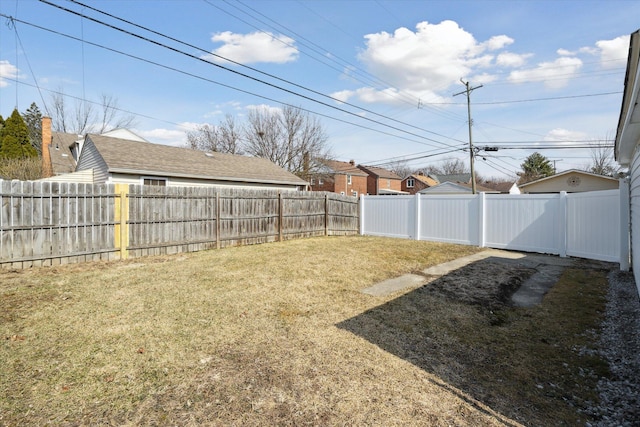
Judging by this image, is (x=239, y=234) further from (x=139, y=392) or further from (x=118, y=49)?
(x=139, y=392)

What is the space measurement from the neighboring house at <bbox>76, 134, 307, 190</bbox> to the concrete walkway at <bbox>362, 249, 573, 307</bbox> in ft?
34.6

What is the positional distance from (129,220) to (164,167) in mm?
5683

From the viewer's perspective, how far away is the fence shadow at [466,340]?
251 cm

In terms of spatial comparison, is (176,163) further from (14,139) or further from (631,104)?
(14,139)

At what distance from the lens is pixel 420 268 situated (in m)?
7.14

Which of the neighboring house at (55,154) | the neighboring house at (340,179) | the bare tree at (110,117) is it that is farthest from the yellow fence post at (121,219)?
the neighboring house at (340,179)

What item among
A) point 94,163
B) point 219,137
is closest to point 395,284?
point 94,163

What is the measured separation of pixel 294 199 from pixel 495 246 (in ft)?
22.5

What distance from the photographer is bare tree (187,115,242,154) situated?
33031 mm

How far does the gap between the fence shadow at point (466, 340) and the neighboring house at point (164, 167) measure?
11194mm

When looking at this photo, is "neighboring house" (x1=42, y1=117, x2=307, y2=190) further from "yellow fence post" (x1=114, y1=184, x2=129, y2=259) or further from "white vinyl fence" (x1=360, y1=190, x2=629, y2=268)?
"white vinyl fence" (x1=360, y1=190, x2=629, y2=268)

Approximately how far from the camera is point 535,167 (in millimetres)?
48031

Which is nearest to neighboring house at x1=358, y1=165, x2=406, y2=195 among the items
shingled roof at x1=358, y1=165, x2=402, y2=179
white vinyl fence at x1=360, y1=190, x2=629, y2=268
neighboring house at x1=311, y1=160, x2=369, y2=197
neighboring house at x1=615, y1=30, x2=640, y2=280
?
shingled roof at x1=358, y1=165, x2=402, y2=179

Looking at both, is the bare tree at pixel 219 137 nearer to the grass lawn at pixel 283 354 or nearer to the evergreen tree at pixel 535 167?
the grass lawn at pixel 283 354
